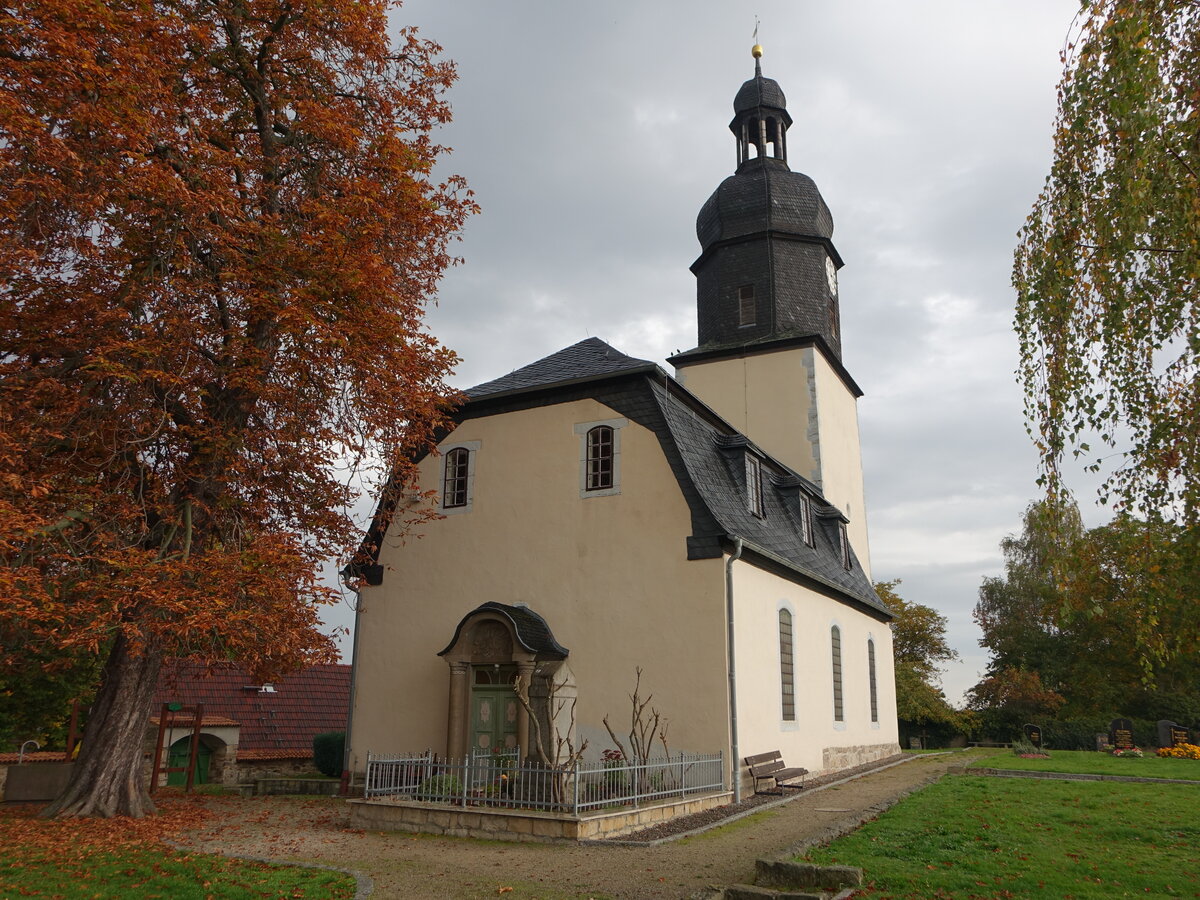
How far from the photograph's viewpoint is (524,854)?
947 centimetres

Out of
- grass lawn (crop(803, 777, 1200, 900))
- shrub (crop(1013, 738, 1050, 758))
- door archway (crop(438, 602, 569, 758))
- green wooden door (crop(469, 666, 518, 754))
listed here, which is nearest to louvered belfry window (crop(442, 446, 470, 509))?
door archway (crop(438, 602, 569, 758))

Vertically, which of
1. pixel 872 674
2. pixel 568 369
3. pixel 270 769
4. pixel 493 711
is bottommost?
pixel 270 769

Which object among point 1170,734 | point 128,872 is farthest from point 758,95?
point 128,872

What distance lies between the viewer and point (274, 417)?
13070 mm

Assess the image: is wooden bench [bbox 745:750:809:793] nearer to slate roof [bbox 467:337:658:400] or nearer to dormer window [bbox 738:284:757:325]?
slate roof [bbox 467:337:658:400]

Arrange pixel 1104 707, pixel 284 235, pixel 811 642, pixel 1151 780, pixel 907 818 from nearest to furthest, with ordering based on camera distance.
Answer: pixel 907 818 → pixel 284 235 → pixel 1151 780 → pixel 811 642 → pixel 1104 707

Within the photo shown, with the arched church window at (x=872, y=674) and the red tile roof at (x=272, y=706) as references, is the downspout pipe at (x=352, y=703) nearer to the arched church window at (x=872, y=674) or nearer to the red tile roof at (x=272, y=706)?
the red tile roof at (x=272, y=706)

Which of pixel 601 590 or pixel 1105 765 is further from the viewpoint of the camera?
pixel 1105 765

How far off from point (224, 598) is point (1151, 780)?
1548 cm

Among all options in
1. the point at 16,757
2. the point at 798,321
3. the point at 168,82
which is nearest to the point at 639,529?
the point at 168,82

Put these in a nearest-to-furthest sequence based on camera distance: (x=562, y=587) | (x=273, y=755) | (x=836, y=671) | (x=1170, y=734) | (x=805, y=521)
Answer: (x=562, y=587)
(x=836, y=671)
(x=805, y=521)
(x=273, y=755)
(x=1170, y=734)

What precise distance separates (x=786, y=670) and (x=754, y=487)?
11.3 ft

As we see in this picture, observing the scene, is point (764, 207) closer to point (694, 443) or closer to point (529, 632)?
point (694, 443)

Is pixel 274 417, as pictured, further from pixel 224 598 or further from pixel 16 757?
pixel 16 757
